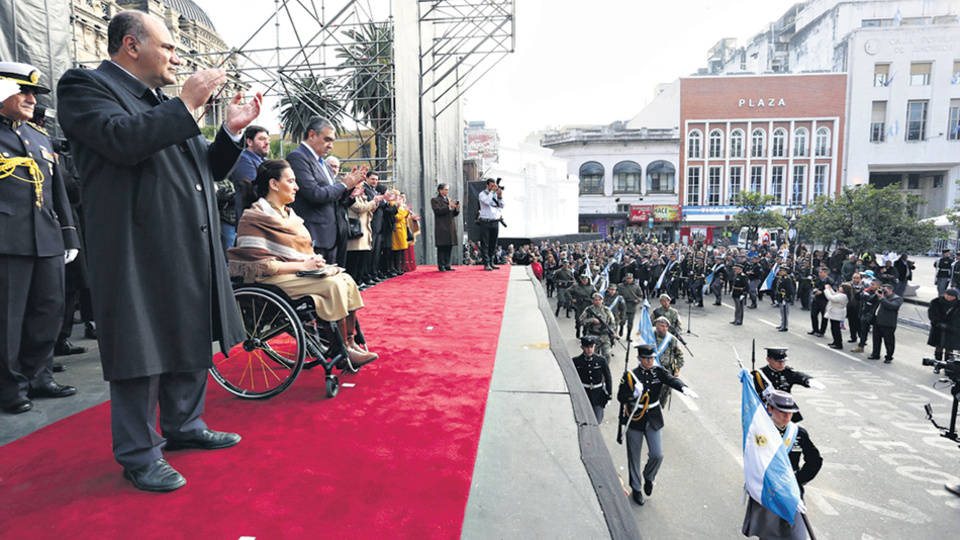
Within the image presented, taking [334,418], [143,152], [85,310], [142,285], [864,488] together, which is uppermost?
[143,152]

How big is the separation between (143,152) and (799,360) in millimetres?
12747

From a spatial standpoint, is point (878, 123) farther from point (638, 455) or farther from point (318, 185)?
point (318, 185)

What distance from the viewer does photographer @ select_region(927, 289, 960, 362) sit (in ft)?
32.0

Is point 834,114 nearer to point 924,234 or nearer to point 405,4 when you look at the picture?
point 924,234

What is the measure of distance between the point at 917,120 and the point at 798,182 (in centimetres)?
1097

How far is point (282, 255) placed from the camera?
3252 millimetres

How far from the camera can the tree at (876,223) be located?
1944 cm

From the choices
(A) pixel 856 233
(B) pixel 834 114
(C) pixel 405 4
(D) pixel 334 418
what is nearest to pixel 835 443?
(D) pixel 334 418

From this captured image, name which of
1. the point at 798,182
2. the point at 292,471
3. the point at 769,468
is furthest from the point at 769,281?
the point at 798,182

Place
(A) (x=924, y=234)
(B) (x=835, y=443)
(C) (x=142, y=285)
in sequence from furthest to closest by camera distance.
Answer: (A) (x=924, y=234) → (B) (x=835, y=443) → (C) (x=142, y=285)

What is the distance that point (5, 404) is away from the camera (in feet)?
9.53

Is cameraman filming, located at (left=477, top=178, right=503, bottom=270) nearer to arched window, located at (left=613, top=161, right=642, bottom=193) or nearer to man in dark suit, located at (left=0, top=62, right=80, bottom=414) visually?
man in dark suit, located at (left=0, top=62, right=80, bottom=414)

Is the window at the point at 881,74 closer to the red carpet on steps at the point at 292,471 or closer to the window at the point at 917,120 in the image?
the window at the point at 917,120

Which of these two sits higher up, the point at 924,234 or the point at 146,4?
the point at 146,4
